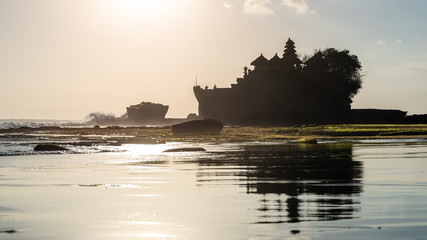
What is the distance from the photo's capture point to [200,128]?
7169 cm

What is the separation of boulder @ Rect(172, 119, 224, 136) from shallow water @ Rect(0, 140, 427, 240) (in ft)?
166

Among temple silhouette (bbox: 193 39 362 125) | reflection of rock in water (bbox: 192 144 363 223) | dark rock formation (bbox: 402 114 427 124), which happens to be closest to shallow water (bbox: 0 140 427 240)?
reflection of rock in water (bbox: 192 144 363 223)

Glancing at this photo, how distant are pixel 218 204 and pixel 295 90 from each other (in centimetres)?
11236

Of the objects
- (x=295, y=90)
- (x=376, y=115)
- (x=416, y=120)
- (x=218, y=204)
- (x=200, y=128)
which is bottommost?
(x=218, y=204)

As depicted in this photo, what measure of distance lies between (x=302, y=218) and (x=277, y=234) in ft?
4.94

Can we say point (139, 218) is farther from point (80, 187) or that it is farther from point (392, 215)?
point (80, 187)

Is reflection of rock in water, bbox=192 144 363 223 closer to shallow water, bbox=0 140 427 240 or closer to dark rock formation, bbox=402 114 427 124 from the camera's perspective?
shallow water, bbox=0 140 427 240

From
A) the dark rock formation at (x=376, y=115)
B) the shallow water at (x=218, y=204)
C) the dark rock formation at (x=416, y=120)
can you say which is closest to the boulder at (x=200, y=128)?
the dark rock formation at (x=416, y=120)

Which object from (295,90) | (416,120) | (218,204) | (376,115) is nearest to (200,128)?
(416,120)

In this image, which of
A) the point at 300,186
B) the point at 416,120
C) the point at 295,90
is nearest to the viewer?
the point at 300,186

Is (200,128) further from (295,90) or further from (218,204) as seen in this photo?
(218,204)

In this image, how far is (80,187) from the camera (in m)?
15.6

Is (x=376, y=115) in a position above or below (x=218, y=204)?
above

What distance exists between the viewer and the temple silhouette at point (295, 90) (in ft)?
397
